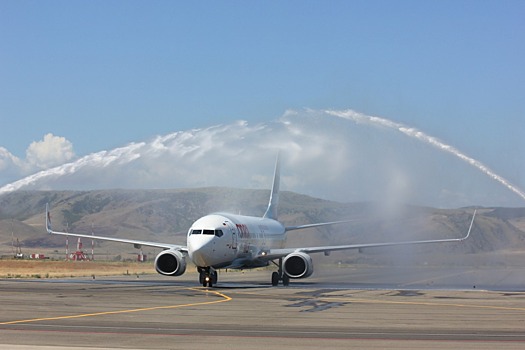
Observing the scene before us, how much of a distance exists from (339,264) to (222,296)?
201 feet

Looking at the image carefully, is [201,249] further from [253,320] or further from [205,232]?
[253,320]

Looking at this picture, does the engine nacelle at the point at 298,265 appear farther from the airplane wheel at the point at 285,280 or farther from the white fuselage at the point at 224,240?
the white fuselage at the point at 224,240

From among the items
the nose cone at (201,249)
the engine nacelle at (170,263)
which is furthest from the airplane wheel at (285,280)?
the engine nacelle at (170,263)

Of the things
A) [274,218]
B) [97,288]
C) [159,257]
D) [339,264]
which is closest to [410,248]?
[339,264]

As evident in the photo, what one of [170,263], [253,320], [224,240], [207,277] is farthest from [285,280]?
[253,320]

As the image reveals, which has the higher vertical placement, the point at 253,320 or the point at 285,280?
the point at 285,280

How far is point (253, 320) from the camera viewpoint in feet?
90.4

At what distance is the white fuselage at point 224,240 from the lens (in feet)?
165

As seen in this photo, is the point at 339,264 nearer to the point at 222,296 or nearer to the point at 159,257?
the point at 159,257

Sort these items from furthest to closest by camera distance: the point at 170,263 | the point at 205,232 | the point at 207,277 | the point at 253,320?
the point at 170,263 → the point at 205,232 → the point at 207,277 → the point at 253,320

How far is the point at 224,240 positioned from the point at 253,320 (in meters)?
24.3

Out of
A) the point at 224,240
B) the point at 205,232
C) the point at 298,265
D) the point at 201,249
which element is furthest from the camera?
the point at 298,265

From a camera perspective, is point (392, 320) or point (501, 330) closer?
point (501, 330)

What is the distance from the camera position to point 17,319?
86.2 feet
